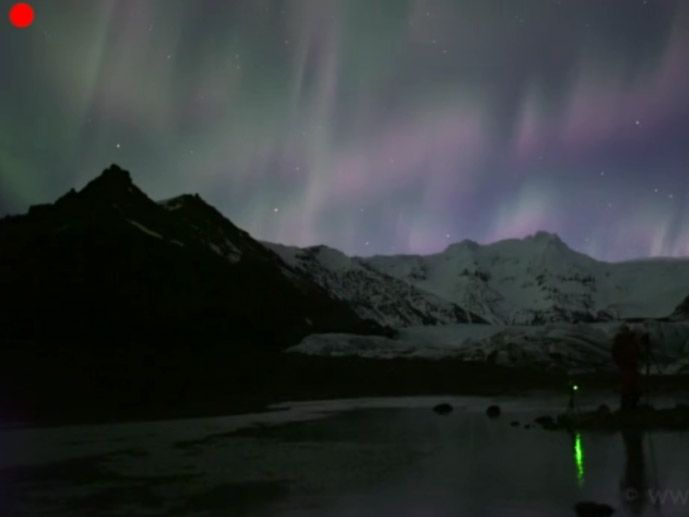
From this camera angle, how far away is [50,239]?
375 ft

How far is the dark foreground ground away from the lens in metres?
42.9

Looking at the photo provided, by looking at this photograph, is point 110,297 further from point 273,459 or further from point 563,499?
point 563,499

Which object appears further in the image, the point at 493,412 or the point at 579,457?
the point at 493,412

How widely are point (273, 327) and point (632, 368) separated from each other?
108 m

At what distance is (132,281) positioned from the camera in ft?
393

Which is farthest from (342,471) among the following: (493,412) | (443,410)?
(443,410)

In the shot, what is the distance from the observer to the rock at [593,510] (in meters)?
11.5

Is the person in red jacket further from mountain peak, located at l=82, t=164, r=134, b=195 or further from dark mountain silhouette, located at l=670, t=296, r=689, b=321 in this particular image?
dark mountain silhouette, located at l=670, t=296, r=689, b=321

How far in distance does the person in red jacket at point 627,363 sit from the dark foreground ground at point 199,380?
19.7 m

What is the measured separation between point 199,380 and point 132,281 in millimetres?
55191

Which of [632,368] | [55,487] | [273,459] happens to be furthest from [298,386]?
[55,487]

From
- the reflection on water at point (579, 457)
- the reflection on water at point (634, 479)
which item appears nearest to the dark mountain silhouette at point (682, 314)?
the reflection on water at point (579, 457)

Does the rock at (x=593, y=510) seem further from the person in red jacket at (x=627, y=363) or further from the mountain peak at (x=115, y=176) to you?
the mountain peak at (x=115, y=176)

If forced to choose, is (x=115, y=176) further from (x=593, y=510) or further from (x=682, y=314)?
(x=593, y=510)
